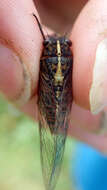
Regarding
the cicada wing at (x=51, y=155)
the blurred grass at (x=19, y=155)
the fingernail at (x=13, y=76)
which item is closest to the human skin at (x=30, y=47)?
the fingernail at (x=13, y=76)

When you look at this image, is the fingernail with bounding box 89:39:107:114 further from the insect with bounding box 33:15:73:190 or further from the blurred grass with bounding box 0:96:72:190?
the blurred grass with bounding box 0:96:72:190

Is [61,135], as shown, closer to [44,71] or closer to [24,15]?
[44,71]

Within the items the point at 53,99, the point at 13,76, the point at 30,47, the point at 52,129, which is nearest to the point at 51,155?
the point at 52,129

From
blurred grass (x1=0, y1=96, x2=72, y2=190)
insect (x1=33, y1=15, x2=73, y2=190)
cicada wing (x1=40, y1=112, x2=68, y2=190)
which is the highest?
insect (x1=33, y1=15, x2=73, y2=190)

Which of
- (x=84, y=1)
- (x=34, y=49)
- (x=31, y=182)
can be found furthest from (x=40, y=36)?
(x=31, y=182)

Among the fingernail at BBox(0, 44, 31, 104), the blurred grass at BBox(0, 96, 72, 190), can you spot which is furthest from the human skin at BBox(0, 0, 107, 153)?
the blurred grass at BBox(0, 96, 72, 190)

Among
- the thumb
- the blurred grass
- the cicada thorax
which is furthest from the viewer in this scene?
the blurred grass
